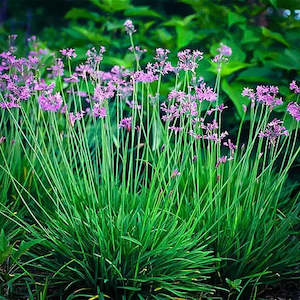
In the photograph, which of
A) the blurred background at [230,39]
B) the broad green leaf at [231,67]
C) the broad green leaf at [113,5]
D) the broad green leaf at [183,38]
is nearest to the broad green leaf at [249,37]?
the blurred background at [230,39]

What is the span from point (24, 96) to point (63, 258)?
83 cm

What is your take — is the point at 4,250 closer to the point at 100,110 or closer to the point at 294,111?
the point at 100,110

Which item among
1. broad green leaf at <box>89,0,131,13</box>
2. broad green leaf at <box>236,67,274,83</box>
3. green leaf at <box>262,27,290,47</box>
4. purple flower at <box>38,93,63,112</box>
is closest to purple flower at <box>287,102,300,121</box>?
purple flower at <box>38,93,63,112</box>

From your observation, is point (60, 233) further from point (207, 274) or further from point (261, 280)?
point (261, 280)

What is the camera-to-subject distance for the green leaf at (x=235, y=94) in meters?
3.74

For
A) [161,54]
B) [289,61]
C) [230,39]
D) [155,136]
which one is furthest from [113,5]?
[161,54]

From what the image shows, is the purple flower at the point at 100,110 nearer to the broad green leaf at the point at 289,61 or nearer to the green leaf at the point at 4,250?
the green leaf at the point at 4,250

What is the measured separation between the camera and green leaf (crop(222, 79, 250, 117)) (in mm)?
3742

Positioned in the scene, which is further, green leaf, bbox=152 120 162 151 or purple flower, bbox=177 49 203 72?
green leaf, bbox=152 120 162 151

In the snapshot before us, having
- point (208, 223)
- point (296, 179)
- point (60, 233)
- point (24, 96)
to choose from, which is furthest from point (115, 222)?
point (296, 179)

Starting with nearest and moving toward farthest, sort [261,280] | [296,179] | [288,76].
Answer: [261,280], [296,179], [288,76]

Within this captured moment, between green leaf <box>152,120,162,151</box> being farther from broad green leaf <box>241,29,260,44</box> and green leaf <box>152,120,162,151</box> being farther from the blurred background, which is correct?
broad green leaf <box>241,29,260,44</box>

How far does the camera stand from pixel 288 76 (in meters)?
4.03

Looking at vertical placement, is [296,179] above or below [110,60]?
below
